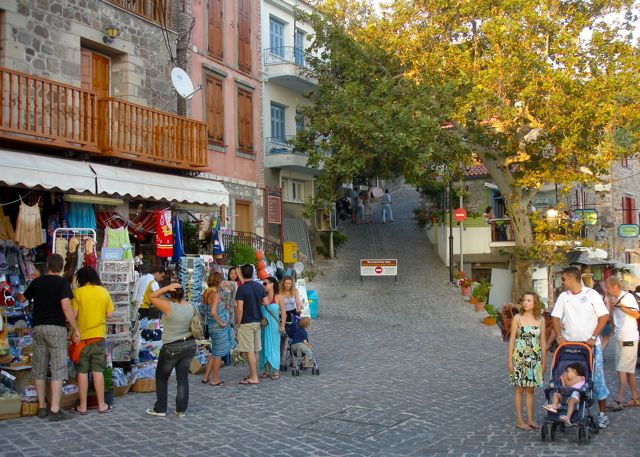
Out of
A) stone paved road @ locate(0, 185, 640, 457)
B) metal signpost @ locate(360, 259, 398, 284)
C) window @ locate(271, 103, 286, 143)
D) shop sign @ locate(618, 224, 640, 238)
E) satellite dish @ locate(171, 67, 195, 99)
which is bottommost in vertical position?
stone paved road @ locate(0, 185, 640, 457)

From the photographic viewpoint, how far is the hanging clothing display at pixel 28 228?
11609mm

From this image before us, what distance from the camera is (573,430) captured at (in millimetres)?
8023

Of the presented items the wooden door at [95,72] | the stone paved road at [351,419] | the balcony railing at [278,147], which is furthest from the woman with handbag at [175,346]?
the balcony railing at [278,147]

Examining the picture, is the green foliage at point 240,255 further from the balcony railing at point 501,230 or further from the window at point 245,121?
the balcony railing at point 501,230

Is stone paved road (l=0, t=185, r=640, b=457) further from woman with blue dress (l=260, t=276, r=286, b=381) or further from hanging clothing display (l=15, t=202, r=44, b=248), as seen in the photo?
hanging clothing display (l=15, t=202, r=44, b=248)

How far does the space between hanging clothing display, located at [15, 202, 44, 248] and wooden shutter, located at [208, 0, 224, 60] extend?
32.2 feet

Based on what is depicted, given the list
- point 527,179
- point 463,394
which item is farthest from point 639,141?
point 463,394

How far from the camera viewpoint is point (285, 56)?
25484 millimetres

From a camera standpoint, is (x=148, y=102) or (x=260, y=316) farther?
(x=148, y=102)

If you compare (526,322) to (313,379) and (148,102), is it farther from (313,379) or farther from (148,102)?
(148,102)

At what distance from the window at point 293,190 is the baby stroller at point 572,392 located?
59.8ft

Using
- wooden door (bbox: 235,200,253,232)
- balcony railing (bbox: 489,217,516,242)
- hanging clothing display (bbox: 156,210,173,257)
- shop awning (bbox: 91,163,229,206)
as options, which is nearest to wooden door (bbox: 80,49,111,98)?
shop awning (bbox: 91,163,229,206)

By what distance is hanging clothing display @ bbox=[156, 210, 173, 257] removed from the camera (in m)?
14.9

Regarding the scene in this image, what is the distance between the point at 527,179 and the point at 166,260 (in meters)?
11.5
